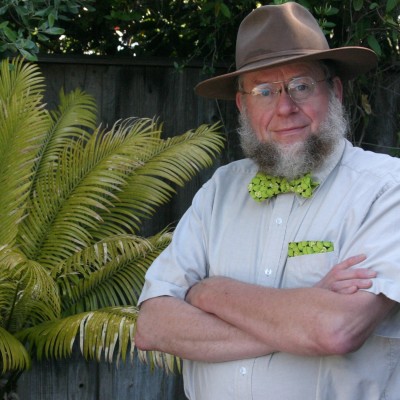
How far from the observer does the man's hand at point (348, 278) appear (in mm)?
2385

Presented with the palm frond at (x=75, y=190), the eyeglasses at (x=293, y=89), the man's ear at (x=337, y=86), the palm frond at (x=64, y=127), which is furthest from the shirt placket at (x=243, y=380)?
the palm frond at (x=64, y=127)

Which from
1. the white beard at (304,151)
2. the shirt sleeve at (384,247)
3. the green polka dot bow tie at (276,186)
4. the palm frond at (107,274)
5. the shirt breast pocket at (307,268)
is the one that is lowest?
the palm frond at (107,274)

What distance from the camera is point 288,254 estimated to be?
264 centimetres

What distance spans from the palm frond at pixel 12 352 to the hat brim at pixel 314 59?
1.62 metres

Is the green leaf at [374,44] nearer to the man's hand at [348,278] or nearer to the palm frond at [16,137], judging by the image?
the palm frond at [16,137]

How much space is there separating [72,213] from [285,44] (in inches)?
78.0

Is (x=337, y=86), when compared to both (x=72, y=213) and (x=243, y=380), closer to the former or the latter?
(x=243, y=380)

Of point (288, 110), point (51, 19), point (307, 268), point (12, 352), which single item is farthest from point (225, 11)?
point (307, 268)

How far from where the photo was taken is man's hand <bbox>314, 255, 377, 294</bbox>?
2.38 metres

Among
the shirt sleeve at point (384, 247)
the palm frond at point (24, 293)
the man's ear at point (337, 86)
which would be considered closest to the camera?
the shirt sleeve at point (384, 247)

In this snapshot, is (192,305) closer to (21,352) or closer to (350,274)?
(350,274)

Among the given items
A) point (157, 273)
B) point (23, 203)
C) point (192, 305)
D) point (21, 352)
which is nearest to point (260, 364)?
point (192, 305)

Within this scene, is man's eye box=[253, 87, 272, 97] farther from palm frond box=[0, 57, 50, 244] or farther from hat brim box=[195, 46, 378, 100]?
palm frond box=[0, 57, 50, 244]

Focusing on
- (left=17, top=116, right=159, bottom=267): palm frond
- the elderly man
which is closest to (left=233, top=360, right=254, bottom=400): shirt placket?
the elderly man
